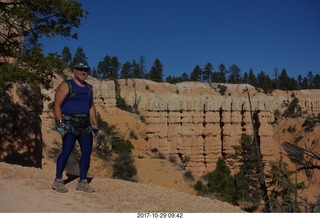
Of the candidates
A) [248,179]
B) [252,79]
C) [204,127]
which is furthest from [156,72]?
[248,179]

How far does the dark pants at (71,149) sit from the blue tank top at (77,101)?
0.41m

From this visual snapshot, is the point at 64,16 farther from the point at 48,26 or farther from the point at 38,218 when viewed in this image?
the point at 38,218

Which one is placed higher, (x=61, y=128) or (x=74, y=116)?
(x=74, y=116)

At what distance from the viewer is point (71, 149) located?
6348mm

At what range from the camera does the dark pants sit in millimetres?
6274

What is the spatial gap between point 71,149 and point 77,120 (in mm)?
523

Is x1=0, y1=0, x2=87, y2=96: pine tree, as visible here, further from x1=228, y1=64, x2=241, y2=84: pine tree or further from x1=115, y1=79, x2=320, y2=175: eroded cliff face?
x1=228, y1=64, x2=241, y2=84: pine tree

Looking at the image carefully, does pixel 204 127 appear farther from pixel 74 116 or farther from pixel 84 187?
pixel 74 116

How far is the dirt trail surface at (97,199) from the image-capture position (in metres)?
5.27

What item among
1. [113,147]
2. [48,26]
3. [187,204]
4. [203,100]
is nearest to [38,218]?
[187,204]

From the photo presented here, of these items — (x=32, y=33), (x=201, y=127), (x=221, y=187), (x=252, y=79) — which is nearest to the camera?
(x=32, y=33)

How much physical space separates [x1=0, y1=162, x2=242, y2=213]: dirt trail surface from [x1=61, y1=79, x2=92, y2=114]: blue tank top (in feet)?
4.53

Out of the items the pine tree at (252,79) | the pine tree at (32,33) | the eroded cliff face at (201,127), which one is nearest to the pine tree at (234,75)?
the pine tree at (252,79)

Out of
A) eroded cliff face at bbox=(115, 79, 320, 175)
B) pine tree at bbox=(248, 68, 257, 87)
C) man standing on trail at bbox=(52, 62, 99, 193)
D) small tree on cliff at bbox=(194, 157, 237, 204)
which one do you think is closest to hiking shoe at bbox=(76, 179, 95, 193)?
man standing on trail at bbox=(52, 62, 99, 193)
